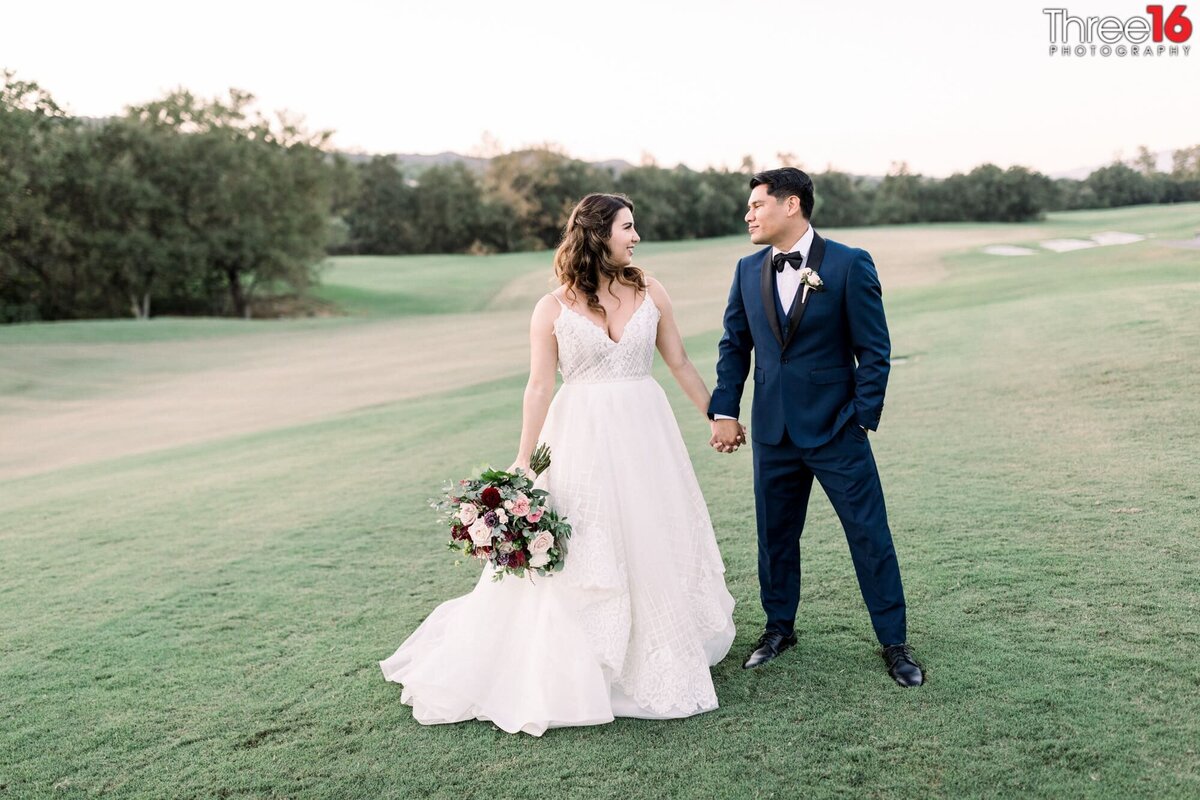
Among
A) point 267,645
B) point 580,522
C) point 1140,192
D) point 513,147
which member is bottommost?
point 267,645

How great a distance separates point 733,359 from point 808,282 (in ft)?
1.90

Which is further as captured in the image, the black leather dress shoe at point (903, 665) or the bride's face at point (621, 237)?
the bride's face at point (621, 237)

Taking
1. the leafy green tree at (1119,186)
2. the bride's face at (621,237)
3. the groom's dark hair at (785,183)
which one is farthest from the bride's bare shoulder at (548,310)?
the leafy green tree at (1119,186)

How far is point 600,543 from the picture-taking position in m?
4.02

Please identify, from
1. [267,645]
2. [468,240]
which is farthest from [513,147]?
[267,645]

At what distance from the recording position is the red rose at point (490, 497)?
3.94 metres

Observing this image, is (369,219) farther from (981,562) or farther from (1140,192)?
(981,562)

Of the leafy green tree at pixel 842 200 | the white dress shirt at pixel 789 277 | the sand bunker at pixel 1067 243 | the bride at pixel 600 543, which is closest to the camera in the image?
the bride at pixel 600 543

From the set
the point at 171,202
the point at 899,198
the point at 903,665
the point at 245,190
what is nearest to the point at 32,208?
the point at 171,202

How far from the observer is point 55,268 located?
35.4 meters

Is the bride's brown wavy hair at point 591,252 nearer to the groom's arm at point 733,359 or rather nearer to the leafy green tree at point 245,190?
the groom's arm at point 733,359

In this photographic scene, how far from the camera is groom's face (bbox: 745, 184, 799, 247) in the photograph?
13.2ft

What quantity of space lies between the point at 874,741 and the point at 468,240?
58.6 metres

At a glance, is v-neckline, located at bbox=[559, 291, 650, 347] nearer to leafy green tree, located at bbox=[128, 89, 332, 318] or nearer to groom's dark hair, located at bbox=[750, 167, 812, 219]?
groom's dark hair, located at bbox=[750, 167, 812, 219]
